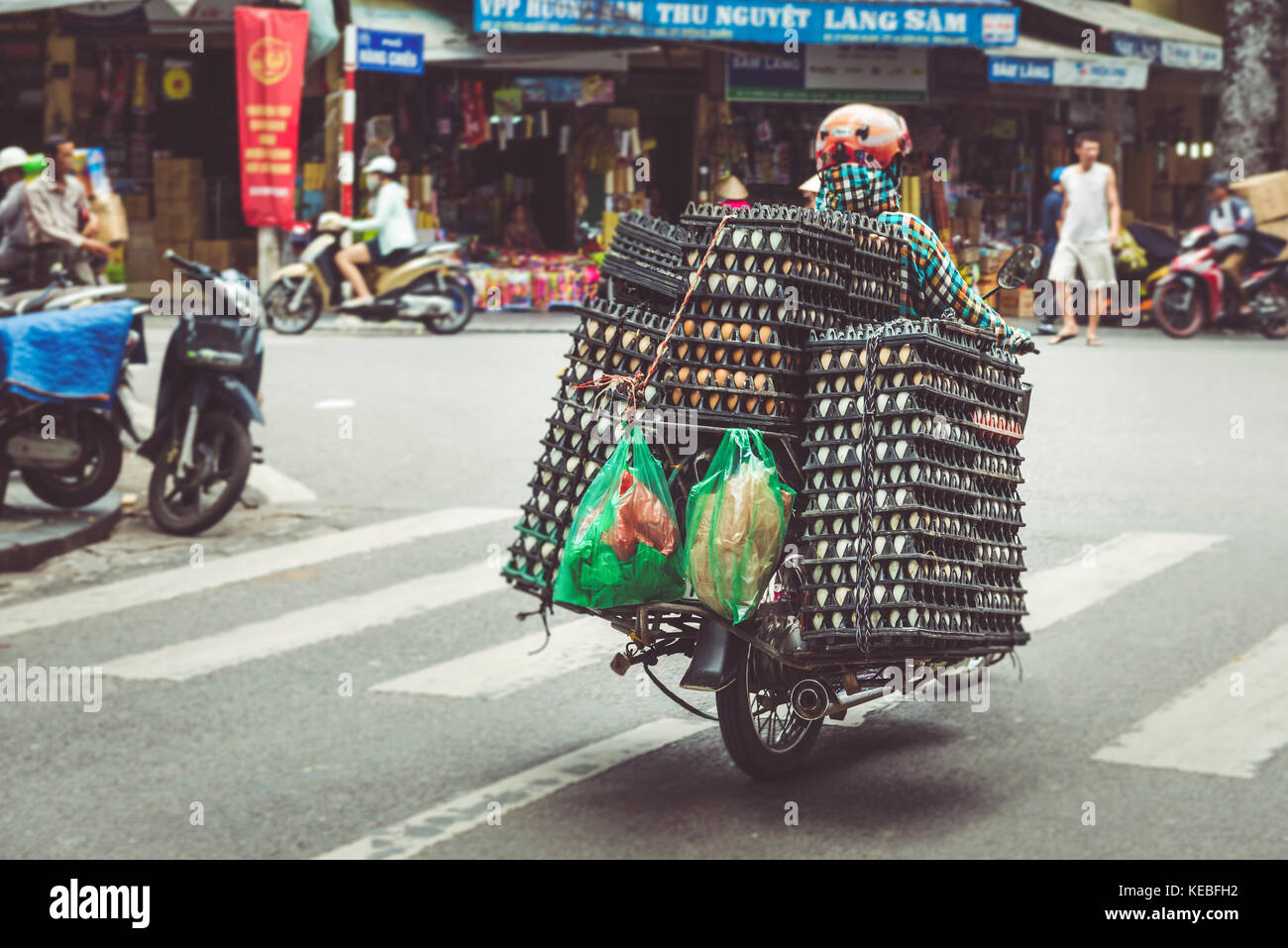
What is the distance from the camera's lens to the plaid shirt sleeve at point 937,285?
5.12 meters

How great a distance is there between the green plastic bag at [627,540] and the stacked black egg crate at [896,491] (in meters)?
0.37

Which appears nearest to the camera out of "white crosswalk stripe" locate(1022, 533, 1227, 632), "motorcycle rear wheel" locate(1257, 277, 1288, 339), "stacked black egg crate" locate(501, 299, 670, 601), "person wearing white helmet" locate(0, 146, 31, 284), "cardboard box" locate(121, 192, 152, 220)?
"stacked black egg crate" locate(501, 299, 670, 601)

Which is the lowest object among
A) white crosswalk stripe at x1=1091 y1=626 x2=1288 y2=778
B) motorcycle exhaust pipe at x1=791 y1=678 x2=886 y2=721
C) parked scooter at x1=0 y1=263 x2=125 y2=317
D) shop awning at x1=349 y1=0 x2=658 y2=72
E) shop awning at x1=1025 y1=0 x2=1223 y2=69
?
white crosswalk stripe at x1=1091 y1=626 x2=1288 y2=778

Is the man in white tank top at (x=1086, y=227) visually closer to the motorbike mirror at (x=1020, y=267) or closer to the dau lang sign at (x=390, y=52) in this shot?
the dau lang sign at (x=390, y=52)

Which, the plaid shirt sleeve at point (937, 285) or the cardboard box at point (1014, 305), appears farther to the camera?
the cardboard box at point (1014, 305)

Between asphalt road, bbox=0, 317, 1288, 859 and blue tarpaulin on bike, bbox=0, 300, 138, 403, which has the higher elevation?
blue tarpaulin on bike, bbox=0, 300, 138, 403

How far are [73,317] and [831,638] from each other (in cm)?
567

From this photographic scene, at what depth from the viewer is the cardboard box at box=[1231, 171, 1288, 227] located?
20156 millimetres

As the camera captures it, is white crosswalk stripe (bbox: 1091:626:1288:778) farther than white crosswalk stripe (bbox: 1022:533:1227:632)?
No

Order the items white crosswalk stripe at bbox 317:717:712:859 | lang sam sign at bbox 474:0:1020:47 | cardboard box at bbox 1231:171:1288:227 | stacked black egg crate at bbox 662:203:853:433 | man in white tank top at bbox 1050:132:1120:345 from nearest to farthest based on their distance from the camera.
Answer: white crosswalk stripe at bbox 317:717:712:859 → stacked black egg crate at bbox 662:203:853:433 → man in white tank top at bbox 1050:132:1120:345 → cardboard box at bbox 1231:171:1288:227 → lang sam sign at bbox 474:0:1020:47

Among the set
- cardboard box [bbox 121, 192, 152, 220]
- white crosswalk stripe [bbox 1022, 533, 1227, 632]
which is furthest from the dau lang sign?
white crosswalk stripe [bbox 1022, 533, 1227, 632]

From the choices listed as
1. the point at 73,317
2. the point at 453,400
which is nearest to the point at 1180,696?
the point at 73,317

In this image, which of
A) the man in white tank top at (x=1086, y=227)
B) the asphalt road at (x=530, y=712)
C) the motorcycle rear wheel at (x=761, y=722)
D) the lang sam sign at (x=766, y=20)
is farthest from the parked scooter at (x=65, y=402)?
the lang sam sign at (x=766, y=20)

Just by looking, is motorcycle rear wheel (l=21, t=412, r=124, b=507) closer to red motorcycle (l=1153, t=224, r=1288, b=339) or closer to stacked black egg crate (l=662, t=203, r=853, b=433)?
stacked black egg crate (l=662, t=203, r=853, b=433)
